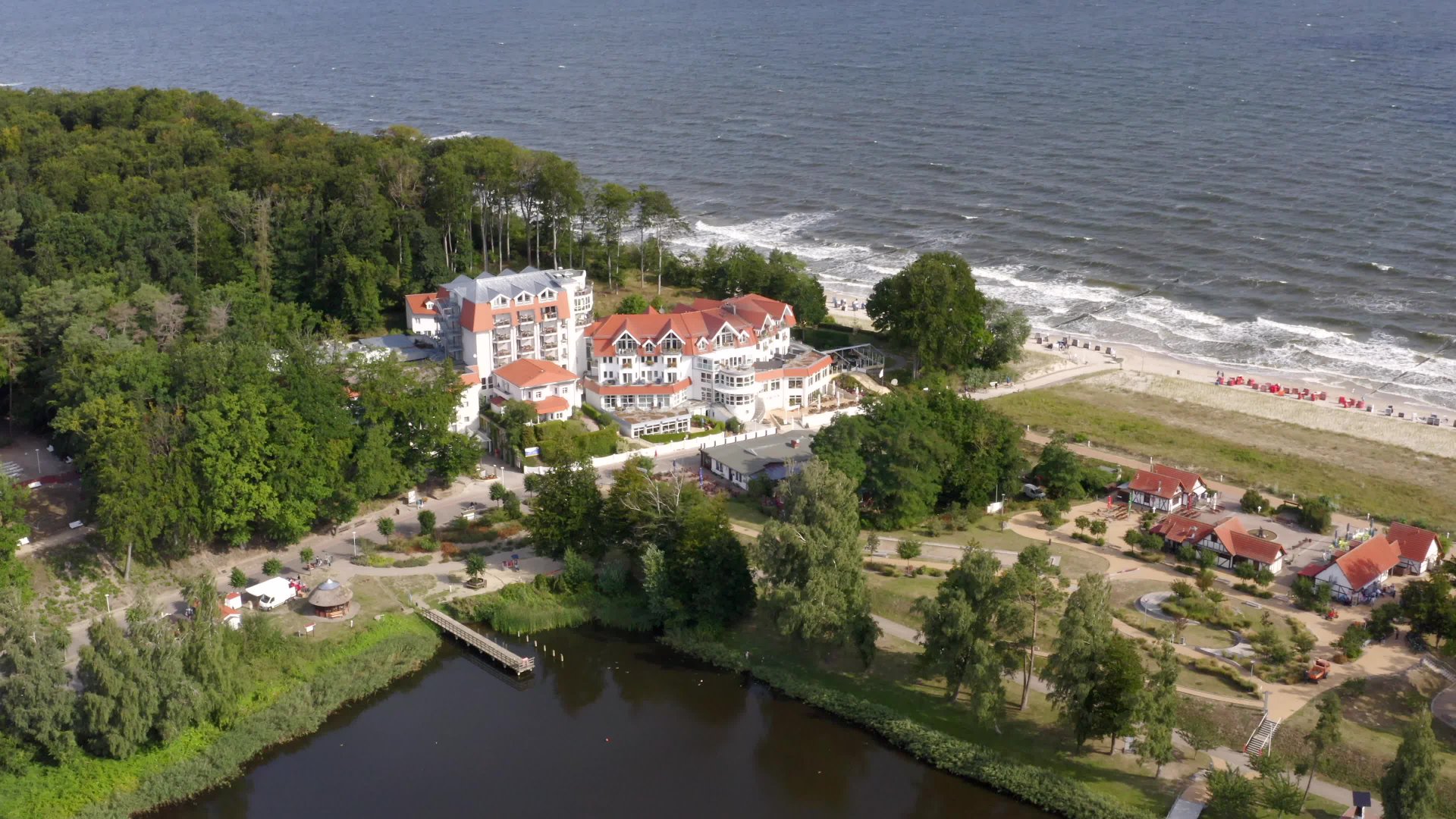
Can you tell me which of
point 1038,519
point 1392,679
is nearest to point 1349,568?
point 1392,679

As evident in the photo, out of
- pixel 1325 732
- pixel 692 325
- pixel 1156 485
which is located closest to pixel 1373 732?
pixel 1325 732

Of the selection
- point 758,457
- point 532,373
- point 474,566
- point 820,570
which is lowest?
point 474,566

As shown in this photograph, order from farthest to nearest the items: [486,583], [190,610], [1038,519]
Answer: [1038,519]
[486,583]
[190,610]

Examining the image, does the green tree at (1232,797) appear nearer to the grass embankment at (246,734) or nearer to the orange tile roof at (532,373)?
the grass embankment at (246,734)

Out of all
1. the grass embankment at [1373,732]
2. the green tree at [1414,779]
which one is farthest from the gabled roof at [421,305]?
the green tree at [1414,779]

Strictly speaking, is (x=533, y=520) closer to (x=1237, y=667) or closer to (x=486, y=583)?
(x=486, y=583)

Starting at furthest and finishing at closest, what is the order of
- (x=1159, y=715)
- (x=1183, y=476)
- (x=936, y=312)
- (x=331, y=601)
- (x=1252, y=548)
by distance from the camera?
(x=936, y=312), (x=1183, y=476), (x=1252, y=548), (x=331, y=601), (x=1159, y=715)

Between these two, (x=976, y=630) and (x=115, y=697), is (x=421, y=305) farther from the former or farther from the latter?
(x=976, y=630)

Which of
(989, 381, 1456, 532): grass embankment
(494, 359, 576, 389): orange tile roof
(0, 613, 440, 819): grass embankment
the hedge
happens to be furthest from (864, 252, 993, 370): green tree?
(0, 613, 440, 819): grass embankment
